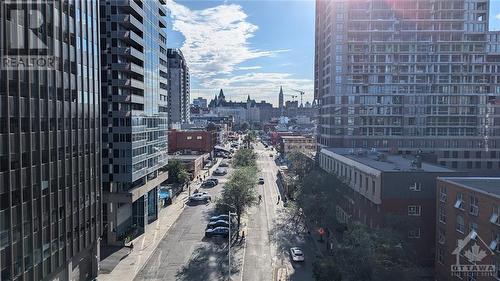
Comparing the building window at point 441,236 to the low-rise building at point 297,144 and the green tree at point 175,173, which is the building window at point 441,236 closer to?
the green tree at point 175,173

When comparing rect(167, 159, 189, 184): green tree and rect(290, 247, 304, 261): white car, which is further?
rect(167, 159, 189, 184): green tree

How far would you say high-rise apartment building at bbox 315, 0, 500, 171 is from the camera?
277ft

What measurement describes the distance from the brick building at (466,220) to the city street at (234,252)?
12271 millimetres

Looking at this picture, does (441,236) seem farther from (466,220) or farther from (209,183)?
(209,183)

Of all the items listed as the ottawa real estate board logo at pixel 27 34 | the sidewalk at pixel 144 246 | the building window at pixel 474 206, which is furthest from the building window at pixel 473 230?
the ottawa real estate board logo at pixel 27 34

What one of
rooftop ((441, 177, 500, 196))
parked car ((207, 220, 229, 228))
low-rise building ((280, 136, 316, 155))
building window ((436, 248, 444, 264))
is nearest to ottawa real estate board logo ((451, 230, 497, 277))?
building window ((436, 248, 444, 264))

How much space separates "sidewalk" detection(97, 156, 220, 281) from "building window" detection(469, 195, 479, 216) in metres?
29.3

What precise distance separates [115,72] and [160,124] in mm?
14409

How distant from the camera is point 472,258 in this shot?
1185 inches

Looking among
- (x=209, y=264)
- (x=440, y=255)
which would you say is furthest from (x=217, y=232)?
(x=440, y=255)

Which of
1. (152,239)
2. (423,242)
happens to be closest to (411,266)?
(423,242)

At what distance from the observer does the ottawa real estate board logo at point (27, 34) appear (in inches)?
834

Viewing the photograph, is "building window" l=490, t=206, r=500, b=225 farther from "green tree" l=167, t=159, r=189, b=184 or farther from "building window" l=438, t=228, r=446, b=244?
"green tree" l=167, t=159, r=189, b=184

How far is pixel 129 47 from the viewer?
43844mm
